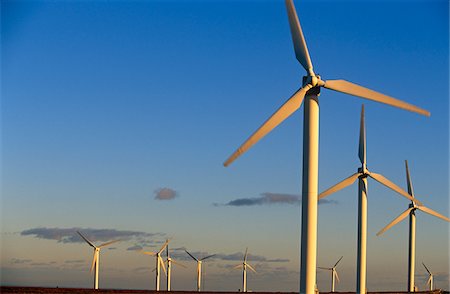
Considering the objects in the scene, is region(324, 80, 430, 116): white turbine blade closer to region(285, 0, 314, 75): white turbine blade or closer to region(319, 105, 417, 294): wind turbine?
region(285, 0, 314, 75): white turbine blade

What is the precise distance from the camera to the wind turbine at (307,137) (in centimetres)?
5341

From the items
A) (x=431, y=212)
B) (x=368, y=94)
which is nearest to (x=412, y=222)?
(x=431, y=212)

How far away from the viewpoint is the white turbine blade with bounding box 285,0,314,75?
192 ft

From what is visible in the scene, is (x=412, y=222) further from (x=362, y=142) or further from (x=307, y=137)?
(x=307, y=137)

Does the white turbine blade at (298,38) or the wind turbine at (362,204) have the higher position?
the white turbine blade at (298,38)

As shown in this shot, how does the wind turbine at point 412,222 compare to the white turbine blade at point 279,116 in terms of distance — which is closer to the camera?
the white turbine blade at point 279,116

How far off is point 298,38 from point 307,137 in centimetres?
934

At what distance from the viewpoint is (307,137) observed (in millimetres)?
54875

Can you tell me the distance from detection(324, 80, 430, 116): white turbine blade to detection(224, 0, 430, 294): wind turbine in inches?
5.3

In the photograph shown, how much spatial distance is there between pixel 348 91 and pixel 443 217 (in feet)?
182

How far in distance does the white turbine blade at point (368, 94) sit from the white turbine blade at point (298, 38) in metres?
2.84

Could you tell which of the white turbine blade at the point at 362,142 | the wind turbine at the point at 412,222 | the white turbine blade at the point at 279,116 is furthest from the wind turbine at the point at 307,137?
the wind turbine at the point at 412,222

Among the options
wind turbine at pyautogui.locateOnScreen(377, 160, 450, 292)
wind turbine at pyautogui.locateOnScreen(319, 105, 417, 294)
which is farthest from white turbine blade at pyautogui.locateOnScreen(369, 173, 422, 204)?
wind turbine at pyautogui.locateOnScreen(377, 160, 450, 292)

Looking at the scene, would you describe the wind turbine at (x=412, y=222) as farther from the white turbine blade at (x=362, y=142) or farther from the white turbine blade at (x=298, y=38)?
the white turbine blade at (x=298, y=38)
